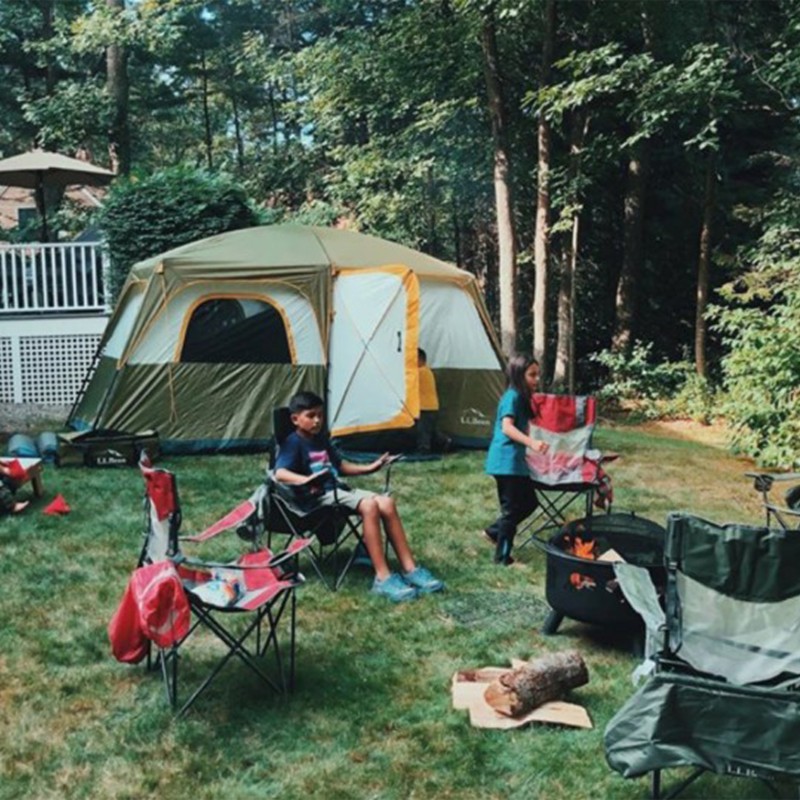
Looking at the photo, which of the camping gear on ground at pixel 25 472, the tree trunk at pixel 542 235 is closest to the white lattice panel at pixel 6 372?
the camping gear on ground at pixel 25 472

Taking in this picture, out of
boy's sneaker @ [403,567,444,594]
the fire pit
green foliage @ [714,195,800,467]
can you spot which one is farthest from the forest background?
boy's sneaker @ [403,567,444,594]

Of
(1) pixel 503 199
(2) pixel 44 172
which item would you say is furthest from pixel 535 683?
(2) pixel 44 172

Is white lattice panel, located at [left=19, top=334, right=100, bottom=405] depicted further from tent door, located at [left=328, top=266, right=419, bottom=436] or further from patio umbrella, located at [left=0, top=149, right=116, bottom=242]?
tent door, located at [left=328, top=266, right=419, bottom=436]

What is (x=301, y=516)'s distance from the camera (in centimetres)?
396

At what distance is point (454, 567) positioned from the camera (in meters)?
4.42

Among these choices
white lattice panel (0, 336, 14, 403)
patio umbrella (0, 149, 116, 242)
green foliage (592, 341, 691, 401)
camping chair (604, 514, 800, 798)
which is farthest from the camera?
green foliage (592, 341, 691, 401)

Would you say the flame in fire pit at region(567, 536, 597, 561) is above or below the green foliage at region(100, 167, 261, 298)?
below

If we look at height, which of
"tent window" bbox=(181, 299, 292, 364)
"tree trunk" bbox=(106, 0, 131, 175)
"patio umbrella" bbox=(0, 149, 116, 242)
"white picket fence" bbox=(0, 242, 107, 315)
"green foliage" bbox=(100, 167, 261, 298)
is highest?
"tree trunk" bbox=(106, 0, 131, 175)

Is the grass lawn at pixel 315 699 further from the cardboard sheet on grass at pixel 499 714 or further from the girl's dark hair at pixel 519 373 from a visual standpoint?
→ the girl's dark hair at pixel 519 373

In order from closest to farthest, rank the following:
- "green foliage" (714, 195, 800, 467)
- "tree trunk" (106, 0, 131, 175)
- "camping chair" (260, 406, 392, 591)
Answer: "camping chair" (260, 406, 392, 591) → "green foliage" (714, 195, 800, 467) → "tree trunk" (106, 0, 131, 175)

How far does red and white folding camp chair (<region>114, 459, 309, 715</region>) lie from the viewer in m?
2.78

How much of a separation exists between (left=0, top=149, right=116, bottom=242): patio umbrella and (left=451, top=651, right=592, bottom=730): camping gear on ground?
8.42m

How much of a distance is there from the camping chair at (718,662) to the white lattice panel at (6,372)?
867 centimetres

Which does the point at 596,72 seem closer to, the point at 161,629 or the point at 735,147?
the point at 735,147
